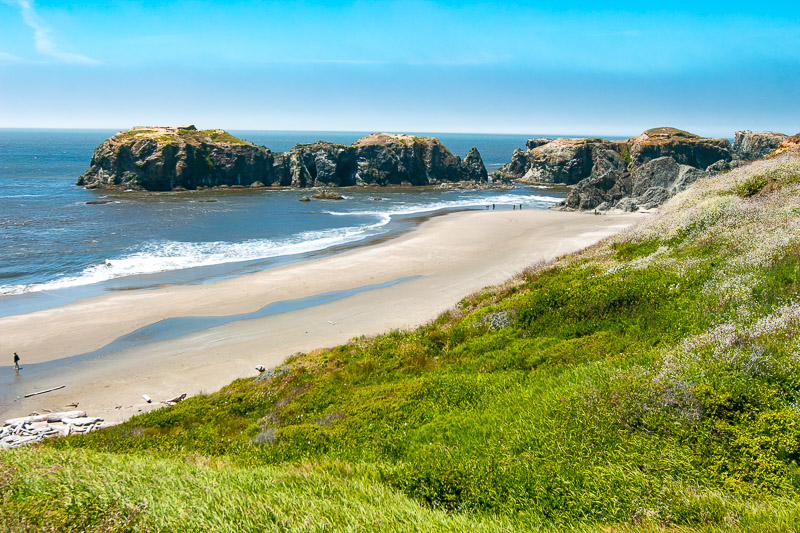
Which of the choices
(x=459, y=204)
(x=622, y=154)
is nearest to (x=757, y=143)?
(x=622, y=154)

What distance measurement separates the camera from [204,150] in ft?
308

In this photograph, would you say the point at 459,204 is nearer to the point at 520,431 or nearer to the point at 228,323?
the point at 228,323

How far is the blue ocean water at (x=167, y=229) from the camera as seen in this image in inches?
1345

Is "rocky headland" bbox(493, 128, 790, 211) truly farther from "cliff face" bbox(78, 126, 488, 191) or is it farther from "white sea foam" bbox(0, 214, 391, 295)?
"white sea foam" bbox(0, 214, 391, 295)

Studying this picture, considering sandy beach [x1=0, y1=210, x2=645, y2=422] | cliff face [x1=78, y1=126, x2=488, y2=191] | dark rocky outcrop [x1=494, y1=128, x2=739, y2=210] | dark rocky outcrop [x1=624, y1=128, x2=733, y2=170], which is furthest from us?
dark rocky outcrop [x1=624, y1=128, x2=733, y2=170]

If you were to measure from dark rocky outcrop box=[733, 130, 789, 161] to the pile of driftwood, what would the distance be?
138940mm

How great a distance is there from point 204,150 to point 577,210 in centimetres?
7494

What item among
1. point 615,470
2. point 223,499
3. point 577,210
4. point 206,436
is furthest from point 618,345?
point 577,210

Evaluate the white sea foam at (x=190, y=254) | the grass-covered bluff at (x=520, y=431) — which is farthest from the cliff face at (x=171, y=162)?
the grass-covered bluff at (x=520, y=431)

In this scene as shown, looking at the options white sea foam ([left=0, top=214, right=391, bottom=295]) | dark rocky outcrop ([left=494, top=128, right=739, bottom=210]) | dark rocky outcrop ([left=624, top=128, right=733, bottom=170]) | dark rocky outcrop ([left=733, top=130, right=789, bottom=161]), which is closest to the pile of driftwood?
white sea foam ([left=0, top=214, right=391, bottom=295])

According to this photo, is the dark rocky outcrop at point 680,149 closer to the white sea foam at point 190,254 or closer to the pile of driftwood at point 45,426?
the white sea foam at point 190,254

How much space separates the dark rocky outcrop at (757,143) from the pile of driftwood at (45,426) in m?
139

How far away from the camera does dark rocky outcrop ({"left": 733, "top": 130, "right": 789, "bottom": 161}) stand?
11438cm

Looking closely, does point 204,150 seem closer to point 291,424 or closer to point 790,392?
point 291,424
